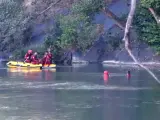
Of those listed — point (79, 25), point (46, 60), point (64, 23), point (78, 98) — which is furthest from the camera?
point (46, 60)

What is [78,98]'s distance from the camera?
19531 millimetres

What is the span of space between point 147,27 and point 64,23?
4.19 m

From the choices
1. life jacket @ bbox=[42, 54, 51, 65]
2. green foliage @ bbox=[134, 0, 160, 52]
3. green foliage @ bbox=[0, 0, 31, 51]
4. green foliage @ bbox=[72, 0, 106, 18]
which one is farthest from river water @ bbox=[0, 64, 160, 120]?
green foliage @ bbox=[0, 0, 31, 51]

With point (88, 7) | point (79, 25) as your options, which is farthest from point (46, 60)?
point (88, 7)

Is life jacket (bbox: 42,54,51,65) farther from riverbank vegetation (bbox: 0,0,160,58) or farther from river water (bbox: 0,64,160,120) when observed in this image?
river water (bbox: 0,64,160,120)

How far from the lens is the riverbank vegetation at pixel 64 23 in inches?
1036

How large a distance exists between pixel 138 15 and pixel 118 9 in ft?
41.5

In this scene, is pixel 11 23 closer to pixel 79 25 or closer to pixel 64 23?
pixel 79 25

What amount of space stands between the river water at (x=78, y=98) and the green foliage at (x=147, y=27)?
5.65 feet

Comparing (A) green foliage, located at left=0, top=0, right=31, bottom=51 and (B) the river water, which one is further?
(A) green foliage, located at left=0, top=0, right=31, bottom=51

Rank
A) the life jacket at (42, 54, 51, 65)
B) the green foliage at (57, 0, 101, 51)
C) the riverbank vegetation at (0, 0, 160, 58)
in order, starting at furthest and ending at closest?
the life jacket at (42, 54, 51, 65) → the riverbank vegetation at (0, 0, 160, 58) → the green foliage at (57, 0, 101, 51)

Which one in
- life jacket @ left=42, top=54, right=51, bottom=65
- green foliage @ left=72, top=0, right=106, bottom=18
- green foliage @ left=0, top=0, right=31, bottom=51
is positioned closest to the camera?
green foliage @ left=72, top=0, right=106, bottom=18

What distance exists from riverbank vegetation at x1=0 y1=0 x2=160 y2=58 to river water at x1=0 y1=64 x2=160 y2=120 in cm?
257

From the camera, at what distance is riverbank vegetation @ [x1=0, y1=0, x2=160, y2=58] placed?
26.3m
